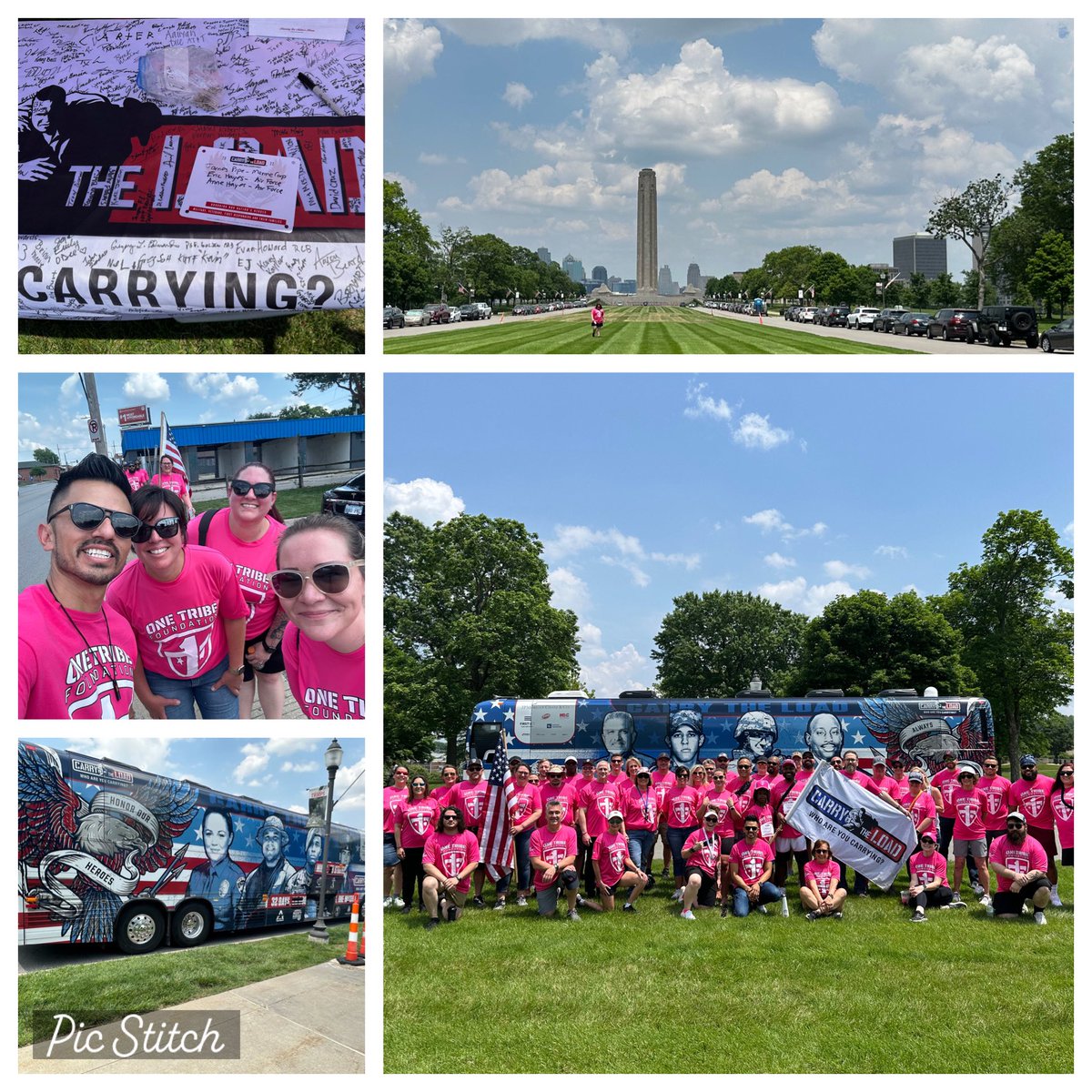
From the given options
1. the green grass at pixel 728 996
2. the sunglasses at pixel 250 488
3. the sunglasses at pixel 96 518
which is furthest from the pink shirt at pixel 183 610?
the green grass at pixel 728 996

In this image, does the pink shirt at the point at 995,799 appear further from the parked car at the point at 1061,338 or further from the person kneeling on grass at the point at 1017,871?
the parked car at the point at 1061,338

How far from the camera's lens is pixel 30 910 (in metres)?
4.47

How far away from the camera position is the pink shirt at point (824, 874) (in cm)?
680

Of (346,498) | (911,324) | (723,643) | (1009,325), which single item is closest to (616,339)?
(1009,325)

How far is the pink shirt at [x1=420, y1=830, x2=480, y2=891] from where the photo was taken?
6816 millimetres

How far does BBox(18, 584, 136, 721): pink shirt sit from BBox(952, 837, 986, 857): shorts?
6164 millimetres

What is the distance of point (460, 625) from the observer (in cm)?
2423

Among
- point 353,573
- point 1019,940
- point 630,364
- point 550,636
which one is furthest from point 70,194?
point 550,636

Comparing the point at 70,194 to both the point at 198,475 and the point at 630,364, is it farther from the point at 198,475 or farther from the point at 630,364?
the point at 630,364

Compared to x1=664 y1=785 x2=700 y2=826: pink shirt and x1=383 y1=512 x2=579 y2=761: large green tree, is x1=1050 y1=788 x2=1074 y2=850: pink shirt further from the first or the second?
x1=383 y1=512 x2=579 y2=761: large green tree

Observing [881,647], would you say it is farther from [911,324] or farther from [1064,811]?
[1064,811]

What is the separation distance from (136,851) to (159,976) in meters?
0.69

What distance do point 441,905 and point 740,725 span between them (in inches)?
186

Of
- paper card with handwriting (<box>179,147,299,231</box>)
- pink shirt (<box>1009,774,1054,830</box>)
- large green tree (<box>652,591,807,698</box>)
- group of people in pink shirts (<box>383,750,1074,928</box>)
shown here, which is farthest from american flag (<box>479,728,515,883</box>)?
large green tree (<box>652,591,807,698</box>)
